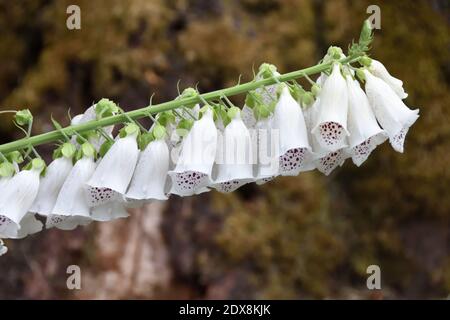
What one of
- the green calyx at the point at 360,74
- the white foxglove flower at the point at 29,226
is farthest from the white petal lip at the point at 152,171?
the green calyx at the point at 360,74

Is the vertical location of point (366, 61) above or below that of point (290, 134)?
above

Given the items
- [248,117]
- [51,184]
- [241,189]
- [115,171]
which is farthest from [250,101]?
[241,189]

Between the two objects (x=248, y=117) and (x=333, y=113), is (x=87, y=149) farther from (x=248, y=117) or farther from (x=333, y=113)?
(x=333, y=113)

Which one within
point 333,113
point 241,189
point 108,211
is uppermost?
point 241,189

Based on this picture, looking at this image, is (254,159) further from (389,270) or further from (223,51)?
(389,270)

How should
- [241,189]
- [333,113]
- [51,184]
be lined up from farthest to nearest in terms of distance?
[241,189] → [51,184] → [333,113]
